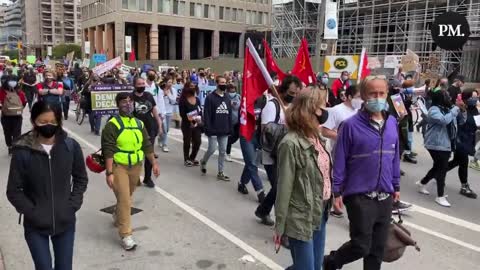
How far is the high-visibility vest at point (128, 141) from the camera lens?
201 inches

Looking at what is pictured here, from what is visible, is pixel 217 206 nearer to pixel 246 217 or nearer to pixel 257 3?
pixel 246 217

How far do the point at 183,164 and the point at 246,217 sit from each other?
11.4 ft

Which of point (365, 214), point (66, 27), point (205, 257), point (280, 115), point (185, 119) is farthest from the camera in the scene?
point (66, 27)

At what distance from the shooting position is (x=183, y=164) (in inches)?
372

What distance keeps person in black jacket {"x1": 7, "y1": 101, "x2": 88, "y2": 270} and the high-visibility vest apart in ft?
5.29

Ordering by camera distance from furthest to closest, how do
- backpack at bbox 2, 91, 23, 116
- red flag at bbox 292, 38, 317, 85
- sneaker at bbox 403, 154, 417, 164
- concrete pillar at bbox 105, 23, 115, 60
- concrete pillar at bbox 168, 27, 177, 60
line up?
concrete pillar at bbox 168, 27, 177, 60
concrete pillar at bbox 105, 23, 115, 60
sneaker at bbox 403, 154, 417, 164
backpack at bbox 2, 91, 23, 116
red flag at bbox 292, 38, 317, 85

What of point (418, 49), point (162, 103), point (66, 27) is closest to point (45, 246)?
point (162, 103)

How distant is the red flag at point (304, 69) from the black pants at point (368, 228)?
3.50m

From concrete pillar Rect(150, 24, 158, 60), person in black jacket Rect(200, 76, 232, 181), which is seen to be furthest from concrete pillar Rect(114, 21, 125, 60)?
person in black jacket Rect(200, 76, 232, 181)

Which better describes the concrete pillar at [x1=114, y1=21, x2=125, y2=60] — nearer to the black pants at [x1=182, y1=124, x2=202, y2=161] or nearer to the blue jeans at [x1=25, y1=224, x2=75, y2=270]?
the black pants at [x1=182, y1=124, x2=202, y2=161]

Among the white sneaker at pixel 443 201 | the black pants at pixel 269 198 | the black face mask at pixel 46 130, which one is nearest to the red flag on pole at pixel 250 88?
the black pants at pixel 269 198

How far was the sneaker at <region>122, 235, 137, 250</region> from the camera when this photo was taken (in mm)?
5043

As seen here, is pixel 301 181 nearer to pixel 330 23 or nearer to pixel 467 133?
pixel 467 133

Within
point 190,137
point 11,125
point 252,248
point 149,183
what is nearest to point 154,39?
point 11,125
